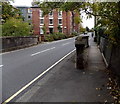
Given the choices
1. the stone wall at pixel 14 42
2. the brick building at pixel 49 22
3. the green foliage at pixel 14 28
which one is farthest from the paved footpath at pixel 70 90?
the brick building at pixel 49 22

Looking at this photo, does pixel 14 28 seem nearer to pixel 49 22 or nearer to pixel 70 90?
pixel 70 90

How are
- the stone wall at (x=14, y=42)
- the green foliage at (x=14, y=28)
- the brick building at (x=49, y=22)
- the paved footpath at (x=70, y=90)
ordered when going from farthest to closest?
1. the brick building at (x=49, y=22)
2. the green foliage at (x=14, y=28)
3. the stone wall at (x=14, y=42)
4. the paved footpath at (x=70, y=90)

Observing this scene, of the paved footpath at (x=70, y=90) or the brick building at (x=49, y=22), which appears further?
the brick building at (x=49, y=22)

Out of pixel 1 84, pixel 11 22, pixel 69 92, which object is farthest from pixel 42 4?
pixel 11 22

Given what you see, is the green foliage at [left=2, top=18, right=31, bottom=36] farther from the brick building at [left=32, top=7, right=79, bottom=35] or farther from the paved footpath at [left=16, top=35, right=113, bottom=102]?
the brick building at [left=32, top=7, right=79, bottom=35]

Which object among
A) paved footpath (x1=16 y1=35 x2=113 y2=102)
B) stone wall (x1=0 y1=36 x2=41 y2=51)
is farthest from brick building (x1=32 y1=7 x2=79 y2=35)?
paved footpath (x1=16 y1=35 x2=113 y2=102)

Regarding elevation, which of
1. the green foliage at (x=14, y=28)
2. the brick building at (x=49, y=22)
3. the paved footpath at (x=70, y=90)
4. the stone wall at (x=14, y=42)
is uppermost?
the brick building at (x=49, y=22)

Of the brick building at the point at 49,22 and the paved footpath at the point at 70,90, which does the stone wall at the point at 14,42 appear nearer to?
the paved footpath at the point at 70,90

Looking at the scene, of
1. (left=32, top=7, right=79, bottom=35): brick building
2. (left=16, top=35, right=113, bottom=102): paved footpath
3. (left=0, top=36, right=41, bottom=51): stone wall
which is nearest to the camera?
(left=16, top=35, right=113, bottom=102): paved footpath

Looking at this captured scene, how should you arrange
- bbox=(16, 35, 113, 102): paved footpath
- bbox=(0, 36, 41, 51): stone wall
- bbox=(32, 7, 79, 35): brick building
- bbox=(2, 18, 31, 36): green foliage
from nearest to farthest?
bbox=(16, 35, 113, 102): paved footpath, bbox=(0, 36, 41, 51): stone wall, bbox=(2, 18, 31, 36): green foliage, bbox=(32, 7, 79, 35): brick building

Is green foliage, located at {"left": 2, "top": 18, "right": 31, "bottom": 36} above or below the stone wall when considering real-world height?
above

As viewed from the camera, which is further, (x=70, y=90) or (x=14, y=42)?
(x=14, y=42)

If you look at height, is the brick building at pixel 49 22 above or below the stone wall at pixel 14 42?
above

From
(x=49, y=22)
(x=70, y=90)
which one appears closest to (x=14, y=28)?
(x=70, y=90)
